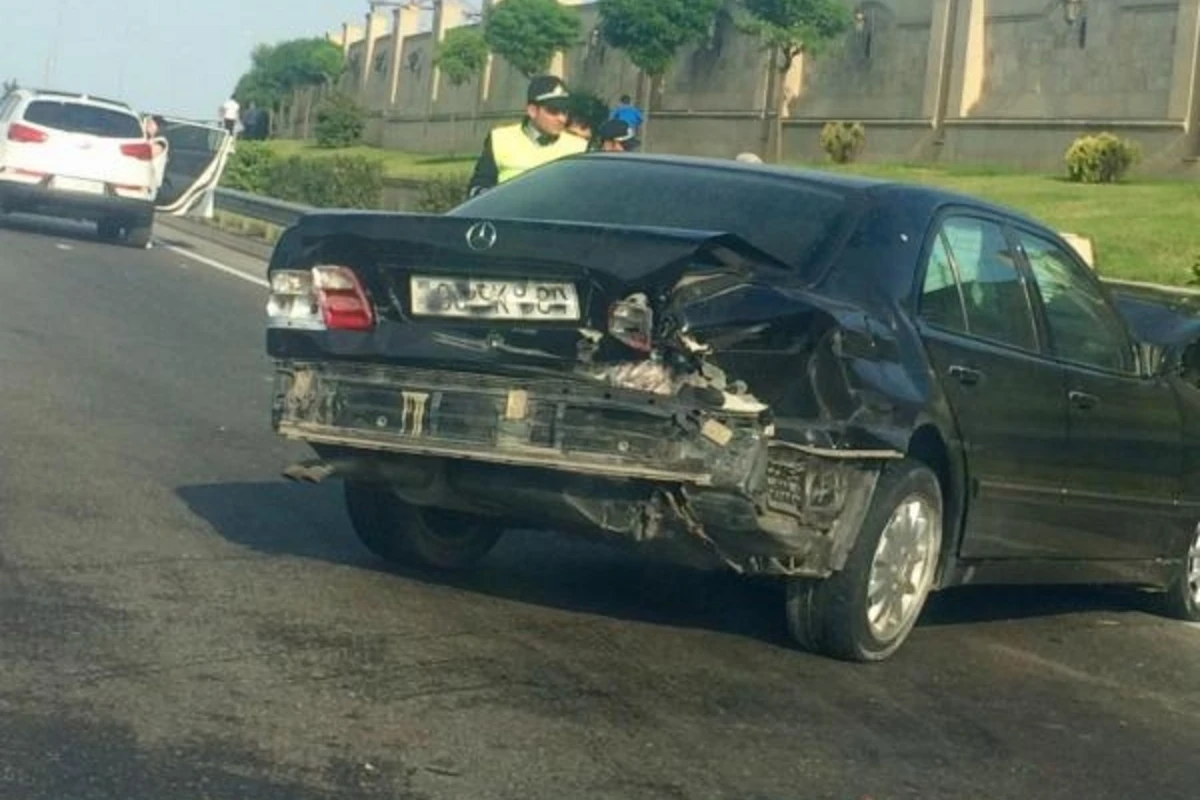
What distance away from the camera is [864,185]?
8.00 m

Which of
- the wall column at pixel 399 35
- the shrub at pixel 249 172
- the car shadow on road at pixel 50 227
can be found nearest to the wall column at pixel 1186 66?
the shrub at pixel 249 172

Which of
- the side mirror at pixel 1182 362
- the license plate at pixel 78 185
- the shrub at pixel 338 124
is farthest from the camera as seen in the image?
the shrub at pixel 338 124

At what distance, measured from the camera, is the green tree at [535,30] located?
76.4 metres

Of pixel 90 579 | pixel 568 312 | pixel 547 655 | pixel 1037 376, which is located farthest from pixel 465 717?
pixel 1037 376

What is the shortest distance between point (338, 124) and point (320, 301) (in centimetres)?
8649

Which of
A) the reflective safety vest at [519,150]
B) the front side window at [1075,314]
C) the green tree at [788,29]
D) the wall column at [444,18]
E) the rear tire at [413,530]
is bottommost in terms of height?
the rear tire at [413,530]

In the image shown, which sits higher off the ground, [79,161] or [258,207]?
[79,161]

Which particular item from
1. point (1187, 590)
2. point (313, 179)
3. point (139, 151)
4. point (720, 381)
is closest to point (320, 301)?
point (720, 381)

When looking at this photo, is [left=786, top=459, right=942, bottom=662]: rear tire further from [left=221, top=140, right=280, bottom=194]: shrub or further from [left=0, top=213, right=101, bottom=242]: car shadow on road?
[left=221, top=140, right=280, bottom=194]: shrub

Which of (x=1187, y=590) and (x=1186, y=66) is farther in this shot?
(x=1186, y=66)

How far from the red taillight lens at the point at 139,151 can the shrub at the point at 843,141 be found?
96.2 ft

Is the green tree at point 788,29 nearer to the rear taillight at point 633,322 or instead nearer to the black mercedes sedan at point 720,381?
the black mercedes sedan at point 720,381

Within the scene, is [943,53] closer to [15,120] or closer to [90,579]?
[15,120]

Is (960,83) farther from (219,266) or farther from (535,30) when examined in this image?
(219,266)
